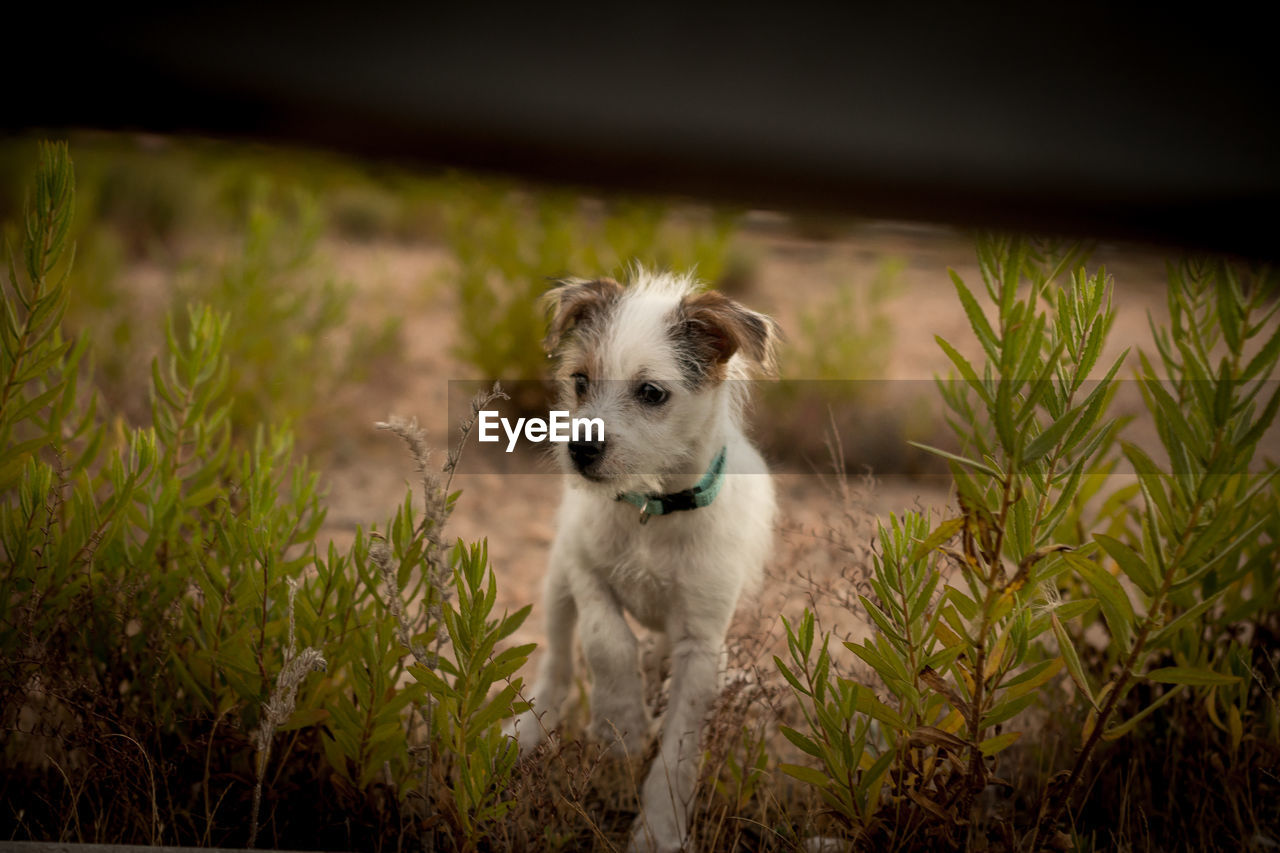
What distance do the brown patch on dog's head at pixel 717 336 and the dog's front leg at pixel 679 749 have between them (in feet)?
2.67

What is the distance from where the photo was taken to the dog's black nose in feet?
7.82

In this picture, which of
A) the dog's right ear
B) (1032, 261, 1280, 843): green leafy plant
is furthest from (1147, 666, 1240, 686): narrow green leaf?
the dog's right ear

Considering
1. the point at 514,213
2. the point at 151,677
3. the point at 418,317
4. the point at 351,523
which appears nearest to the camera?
the point at 151,677

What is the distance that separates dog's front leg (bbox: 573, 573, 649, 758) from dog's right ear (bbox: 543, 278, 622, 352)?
968 millimetres

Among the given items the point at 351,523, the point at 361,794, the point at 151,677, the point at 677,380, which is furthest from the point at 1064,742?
the point at 351,523

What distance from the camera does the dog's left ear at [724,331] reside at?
258 cm

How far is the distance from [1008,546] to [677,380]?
1103 mm

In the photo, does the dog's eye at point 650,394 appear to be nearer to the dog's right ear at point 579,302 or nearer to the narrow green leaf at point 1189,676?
the dog's right ear at point 579,302

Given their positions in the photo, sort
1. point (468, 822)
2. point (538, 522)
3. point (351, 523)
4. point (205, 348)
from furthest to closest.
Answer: point (538, 522)
point (351, 523)
point (205, 348)
point (468, 822)

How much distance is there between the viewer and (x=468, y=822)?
1665 mm

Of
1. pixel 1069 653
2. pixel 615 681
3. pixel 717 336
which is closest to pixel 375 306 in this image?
pixel 717 336

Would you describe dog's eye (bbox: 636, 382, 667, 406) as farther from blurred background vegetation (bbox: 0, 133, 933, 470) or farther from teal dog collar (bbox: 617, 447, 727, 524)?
blurred background vegetation (bbox: 0, 133, 933, 470)

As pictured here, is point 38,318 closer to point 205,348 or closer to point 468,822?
point 205,348

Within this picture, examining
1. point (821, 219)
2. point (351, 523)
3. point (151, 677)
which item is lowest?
point (151, 677)
